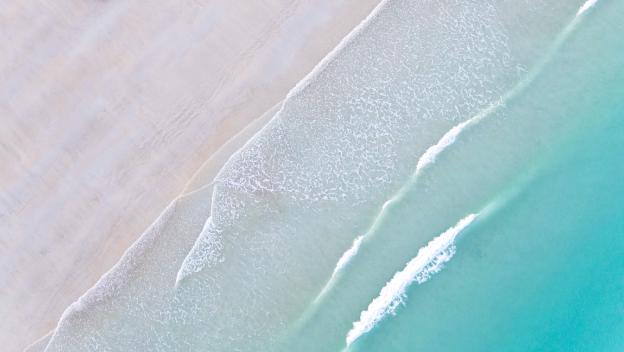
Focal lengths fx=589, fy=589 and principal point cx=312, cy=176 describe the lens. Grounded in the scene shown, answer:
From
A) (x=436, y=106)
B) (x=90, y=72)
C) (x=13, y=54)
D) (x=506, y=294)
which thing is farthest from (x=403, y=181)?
(x=13, y=54)

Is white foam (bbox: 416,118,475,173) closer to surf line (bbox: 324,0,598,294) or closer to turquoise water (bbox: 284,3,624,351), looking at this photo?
surf line (bbox: 324,0,598,294)

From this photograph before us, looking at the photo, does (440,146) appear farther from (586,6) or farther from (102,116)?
(102,116)

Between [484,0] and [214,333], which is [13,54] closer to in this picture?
[214,333]

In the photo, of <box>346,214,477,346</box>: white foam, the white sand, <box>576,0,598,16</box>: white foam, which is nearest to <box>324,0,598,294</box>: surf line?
<box>576,0,598,16</box>: white foam

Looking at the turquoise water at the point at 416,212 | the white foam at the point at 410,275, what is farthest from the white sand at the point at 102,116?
the white foam at the point at 410,275

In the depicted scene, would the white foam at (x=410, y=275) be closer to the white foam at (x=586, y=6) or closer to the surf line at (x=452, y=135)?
the surf line at (x=452, y=135)

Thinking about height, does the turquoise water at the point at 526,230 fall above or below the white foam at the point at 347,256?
below
